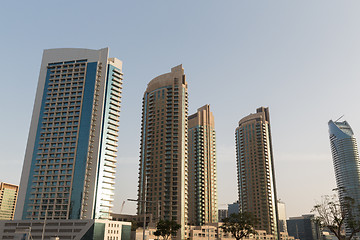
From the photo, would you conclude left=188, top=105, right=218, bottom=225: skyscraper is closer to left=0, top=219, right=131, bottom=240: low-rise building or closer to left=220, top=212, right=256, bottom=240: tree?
left=0, top=219, right=131, bottom=240: low-rise building

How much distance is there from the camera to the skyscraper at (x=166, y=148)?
157125 mm

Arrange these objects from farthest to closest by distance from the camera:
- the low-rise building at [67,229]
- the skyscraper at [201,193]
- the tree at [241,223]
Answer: the skyscraper at [201,193]
the low-rise building at [67,229]
the tree at [241,223]

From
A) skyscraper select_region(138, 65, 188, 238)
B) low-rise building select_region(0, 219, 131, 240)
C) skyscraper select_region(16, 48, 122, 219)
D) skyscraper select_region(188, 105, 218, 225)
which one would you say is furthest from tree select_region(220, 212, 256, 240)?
skyscraper select_region(188, 105, 218, 225)

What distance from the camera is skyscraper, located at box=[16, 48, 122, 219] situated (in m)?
122

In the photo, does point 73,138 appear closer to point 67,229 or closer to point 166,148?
point 67,229

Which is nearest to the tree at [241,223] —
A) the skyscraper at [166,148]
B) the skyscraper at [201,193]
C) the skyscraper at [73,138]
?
the skyscraper at [73,138]

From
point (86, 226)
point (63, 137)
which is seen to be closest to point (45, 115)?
point (63, 137)

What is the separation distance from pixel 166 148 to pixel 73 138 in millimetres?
50451

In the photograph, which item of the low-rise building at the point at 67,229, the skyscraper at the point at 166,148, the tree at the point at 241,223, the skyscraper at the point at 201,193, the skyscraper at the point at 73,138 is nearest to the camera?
the tree at the point at 241,223

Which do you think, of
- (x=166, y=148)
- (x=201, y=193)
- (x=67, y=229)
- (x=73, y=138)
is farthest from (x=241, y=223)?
(x=201, y=193)

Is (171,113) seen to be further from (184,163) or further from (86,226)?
(86,226)

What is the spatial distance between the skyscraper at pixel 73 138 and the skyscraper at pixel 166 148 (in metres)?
36.7

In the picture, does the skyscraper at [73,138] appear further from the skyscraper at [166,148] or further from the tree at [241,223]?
the tree at [241,223]

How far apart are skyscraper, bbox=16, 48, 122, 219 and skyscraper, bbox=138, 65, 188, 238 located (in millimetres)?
36747
